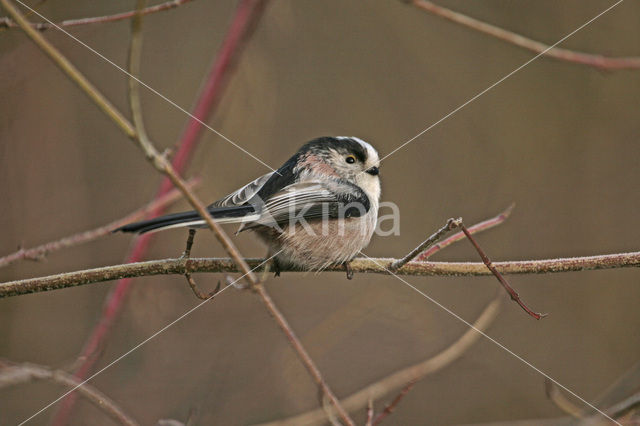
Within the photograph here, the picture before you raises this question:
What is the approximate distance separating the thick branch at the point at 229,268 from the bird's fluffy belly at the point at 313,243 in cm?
30

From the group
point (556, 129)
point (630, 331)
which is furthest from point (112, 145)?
point (630, 331)

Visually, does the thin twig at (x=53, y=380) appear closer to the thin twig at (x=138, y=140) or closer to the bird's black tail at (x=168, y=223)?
the bird's black tail at (x=168, y=223)

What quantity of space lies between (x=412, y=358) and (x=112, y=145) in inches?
93.0

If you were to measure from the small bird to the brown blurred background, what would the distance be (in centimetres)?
42

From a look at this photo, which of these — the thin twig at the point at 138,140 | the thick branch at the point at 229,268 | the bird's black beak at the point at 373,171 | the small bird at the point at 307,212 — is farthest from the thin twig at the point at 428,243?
the bird's black beak at the point at 373,171

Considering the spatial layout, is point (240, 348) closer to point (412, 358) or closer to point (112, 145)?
point (412, 358)

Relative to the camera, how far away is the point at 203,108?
228 centimetres

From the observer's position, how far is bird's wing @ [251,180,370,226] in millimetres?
2461

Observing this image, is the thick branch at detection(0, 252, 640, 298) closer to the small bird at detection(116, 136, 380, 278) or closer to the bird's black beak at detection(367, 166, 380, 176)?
the small bird at detection(116, 136, 380, 278)

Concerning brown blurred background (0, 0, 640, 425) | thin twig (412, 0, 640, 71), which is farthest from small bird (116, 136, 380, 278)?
thin twig (412, 0, 640, 71)

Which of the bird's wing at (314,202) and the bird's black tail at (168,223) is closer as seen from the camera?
the bird's black tail at (168,223)

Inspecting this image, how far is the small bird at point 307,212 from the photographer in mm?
2461

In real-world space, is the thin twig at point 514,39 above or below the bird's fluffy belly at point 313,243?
above

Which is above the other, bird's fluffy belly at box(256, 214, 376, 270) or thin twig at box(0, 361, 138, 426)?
thin twig at box(0, 361, 138, 426)
